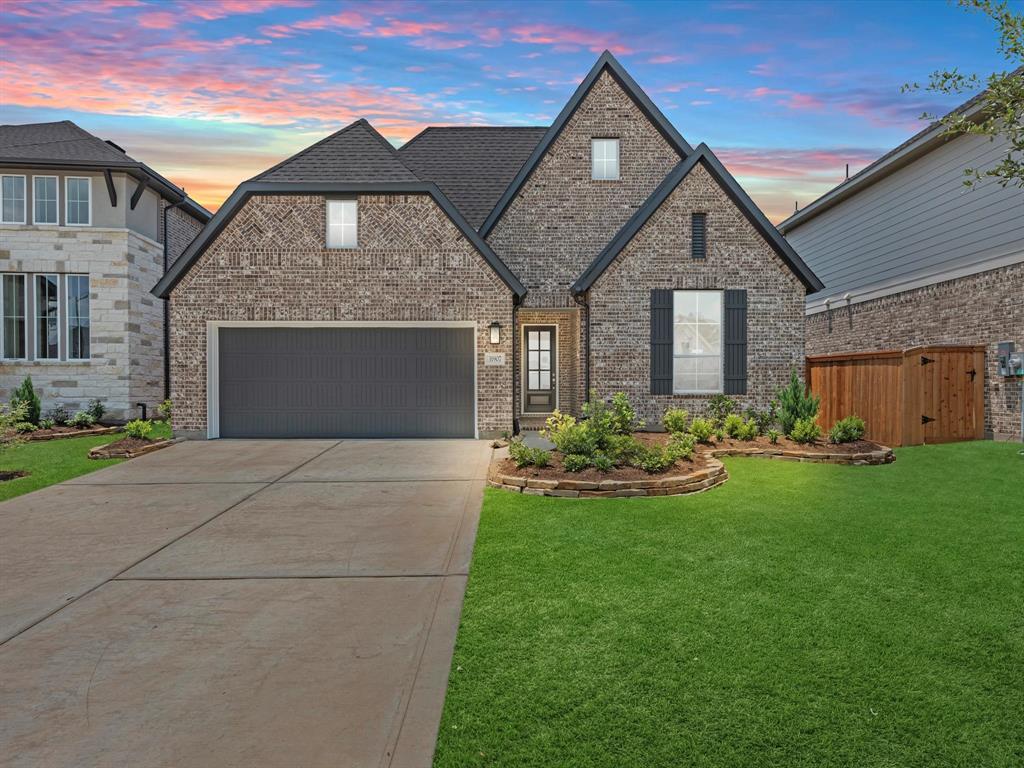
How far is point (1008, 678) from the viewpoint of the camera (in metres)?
3.55

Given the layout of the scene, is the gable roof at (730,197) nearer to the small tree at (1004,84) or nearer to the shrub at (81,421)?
the small tree at (1004,84)

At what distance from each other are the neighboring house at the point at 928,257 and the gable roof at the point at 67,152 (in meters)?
19.4

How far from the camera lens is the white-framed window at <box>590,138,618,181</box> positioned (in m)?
16.0

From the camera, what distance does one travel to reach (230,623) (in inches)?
174

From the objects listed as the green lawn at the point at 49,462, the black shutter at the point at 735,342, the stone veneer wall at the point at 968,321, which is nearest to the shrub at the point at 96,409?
the green lawn at the point at 49,462

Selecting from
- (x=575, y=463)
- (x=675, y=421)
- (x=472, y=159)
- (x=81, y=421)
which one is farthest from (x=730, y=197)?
(x=81, y=421)

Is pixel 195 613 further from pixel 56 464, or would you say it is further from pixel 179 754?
pixel 56 464

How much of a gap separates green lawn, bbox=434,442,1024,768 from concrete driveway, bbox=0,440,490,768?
0.39 m

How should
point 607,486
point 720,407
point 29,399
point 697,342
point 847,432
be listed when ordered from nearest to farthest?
point 607,486 < point 847,432 < point 720,407 < point 697,342 < point 29,399

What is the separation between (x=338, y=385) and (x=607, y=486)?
7.55 meters

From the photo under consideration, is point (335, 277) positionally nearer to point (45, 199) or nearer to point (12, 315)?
point (45, 199)

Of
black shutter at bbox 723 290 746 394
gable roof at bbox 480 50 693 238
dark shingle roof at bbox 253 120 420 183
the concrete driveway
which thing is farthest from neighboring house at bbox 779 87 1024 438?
the concrete driveway

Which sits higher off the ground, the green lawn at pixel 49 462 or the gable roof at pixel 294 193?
the gable roof at pixel 294 193

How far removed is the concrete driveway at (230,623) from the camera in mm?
3096
